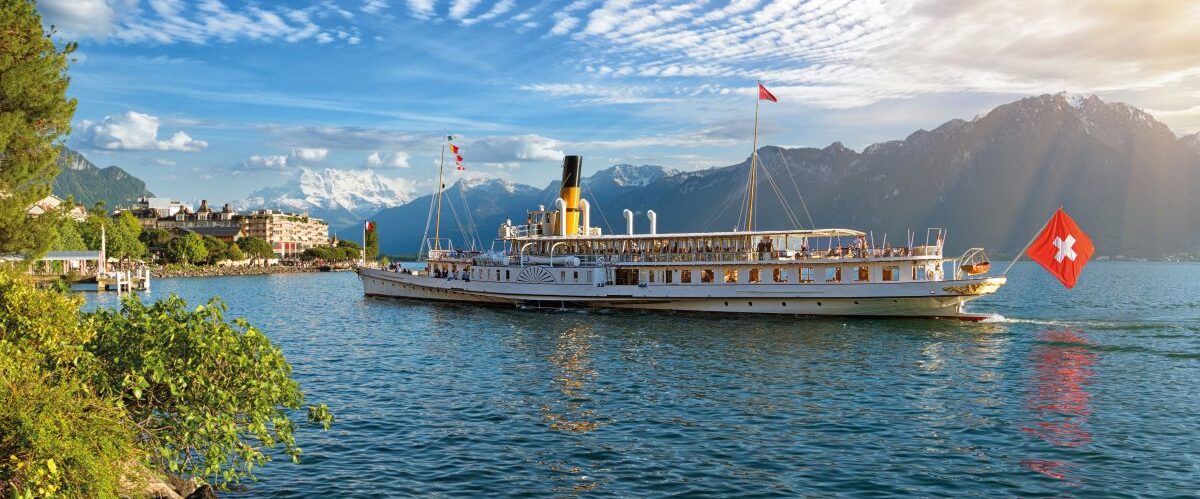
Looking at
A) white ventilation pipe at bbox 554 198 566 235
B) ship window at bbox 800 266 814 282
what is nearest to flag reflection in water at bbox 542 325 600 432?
ship window at bbox 800 266 814 282

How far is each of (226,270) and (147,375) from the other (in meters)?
159

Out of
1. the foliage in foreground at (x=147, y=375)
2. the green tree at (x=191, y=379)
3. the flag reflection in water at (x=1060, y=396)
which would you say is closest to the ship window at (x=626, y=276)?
the flag reflection in water at (x=1060, y=396)

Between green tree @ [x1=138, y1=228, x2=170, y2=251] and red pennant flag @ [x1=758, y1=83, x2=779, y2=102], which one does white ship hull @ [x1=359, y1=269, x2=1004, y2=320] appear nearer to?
red pennant flag @ [x1=758, y1=83, x2=779, y2=102]

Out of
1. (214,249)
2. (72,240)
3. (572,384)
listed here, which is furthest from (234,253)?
(572,384)

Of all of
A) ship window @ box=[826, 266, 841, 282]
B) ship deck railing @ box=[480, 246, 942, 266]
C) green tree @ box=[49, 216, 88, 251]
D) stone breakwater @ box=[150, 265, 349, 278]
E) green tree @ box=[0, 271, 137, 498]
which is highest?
green tree @ box=[49, 216, 88, 251]

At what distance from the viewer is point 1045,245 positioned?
4097 centimetres

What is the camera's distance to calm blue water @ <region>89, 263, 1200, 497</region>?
1767cm

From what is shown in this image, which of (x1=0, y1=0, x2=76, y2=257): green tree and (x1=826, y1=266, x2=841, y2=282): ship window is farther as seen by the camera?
(x1=826, y1=266, x2=841, y2=282): ship window

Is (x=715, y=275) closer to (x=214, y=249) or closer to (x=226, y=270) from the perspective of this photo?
(x=226, y=270)

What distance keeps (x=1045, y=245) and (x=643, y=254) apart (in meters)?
27.3

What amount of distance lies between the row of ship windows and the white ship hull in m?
0.80

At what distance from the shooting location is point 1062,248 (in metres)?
40.6

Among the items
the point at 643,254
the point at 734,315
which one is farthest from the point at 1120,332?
the point at 643,254

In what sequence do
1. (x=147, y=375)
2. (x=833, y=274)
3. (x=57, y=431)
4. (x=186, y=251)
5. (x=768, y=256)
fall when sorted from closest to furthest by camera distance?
(x=57, y=431) < (x=147, y=375) < (x=768, y=256) < (x=833, y=274) < (x=186, y=251)
